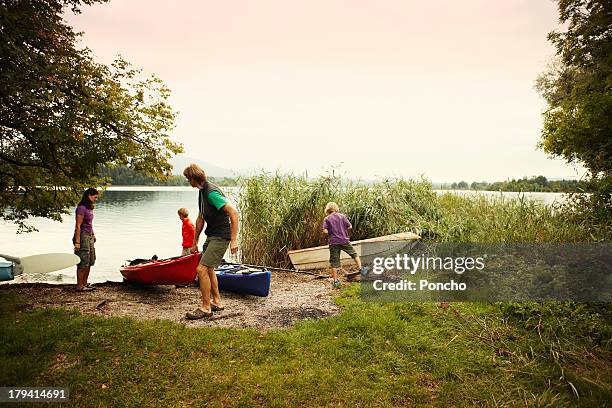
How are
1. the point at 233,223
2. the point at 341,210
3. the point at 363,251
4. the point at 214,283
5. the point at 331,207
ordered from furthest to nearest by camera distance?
the point at 341,210, the point at 363,251, the point at 331,207, the point at 214,283, the point at 233,223

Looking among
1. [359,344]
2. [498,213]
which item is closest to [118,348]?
[359,344]

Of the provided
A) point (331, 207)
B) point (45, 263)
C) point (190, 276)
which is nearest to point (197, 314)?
point (190, 276)

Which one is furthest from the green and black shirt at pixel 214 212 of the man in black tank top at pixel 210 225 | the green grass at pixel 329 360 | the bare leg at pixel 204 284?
the green grass at pixel 329 360

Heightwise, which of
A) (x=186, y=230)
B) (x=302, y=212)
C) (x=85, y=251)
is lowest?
(x=85, y=251)

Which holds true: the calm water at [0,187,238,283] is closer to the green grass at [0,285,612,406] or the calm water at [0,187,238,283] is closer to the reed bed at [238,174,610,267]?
the reed bed at [238,174,610,267]

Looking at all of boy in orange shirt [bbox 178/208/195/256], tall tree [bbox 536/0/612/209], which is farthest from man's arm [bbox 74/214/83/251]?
tall tree [bbox 536/0/612/209]

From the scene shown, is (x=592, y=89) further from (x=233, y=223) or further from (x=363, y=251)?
(x=233, y=223)

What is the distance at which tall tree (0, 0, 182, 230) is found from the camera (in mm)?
6152

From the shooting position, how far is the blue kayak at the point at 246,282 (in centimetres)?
702

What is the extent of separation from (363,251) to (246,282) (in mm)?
3507

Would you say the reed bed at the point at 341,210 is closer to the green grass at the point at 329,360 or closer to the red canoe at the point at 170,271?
the red canoe at the point at 170,271

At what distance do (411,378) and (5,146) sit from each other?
857cm

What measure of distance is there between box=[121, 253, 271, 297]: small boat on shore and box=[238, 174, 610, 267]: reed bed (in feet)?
10.8

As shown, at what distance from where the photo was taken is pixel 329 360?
449 cm
